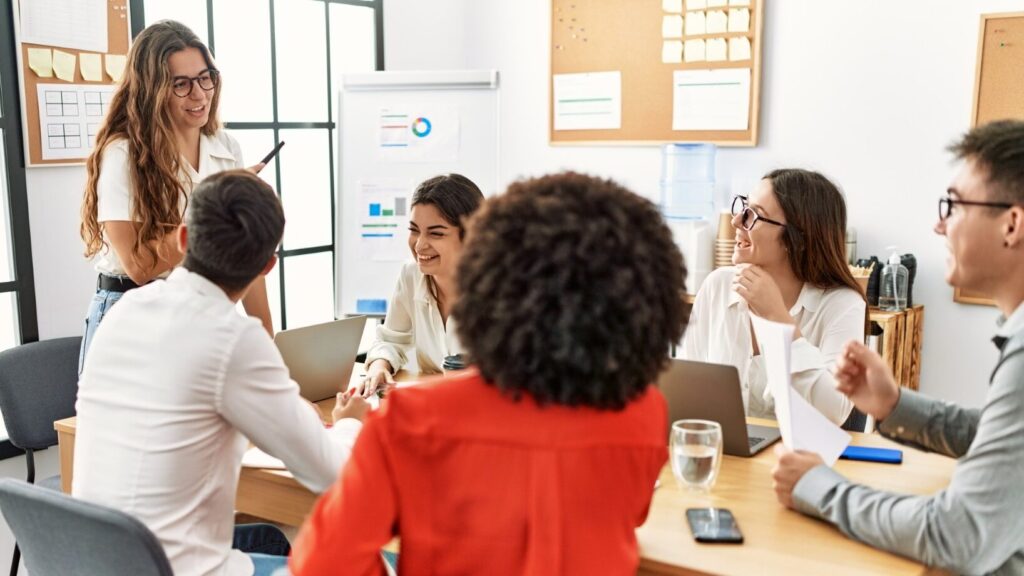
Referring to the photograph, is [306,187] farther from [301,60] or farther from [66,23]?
[66,23]

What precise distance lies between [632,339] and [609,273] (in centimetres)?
8

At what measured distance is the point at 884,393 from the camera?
166 cm

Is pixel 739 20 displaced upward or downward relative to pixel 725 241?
upward

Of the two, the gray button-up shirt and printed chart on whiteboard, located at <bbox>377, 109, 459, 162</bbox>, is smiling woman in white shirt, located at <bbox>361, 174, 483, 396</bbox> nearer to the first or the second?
the gray button-up shirt

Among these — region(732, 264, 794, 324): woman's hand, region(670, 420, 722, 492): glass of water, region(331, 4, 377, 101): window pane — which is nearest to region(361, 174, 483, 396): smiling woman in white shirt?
region(732, 264, 794, 324): woman's hand

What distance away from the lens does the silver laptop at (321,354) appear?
2.19 m

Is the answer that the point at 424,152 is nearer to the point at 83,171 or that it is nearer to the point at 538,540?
the point at 83,171

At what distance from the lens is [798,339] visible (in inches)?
83.7

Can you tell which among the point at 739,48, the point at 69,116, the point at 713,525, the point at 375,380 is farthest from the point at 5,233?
the point at 739,48

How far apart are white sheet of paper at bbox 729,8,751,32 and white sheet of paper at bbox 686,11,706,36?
0.13 metres

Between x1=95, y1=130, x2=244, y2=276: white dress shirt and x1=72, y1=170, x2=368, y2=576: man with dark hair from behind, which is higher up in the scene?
x1=95, y1=130, x2=244, y2=276: white dress shirt

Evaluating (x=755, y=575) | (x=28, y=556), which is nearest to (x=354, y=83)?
(x=28, y=556)

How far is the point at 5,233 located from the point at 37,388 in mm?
631

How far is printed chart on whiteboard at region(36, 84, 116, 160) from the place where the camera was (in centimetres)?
299
